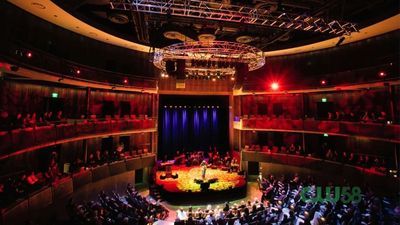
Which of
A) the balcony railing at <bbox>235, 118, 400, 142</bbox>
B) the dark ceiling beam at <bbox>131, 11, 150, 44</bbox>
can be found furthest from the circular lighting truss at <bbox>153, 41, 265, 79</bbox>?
the balcony railing at <bbox>235, 118, 400, 142</bbox>

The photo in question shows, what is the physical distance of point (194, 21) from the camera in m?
13.5

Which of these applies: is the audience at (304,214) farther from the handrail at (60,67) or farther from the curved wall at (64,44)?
the curved wall at (64,44)

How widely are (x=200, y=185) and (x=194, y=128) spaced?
29.2ft

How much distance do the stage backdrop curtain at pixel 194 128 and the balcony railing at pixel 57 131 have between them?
163 inches

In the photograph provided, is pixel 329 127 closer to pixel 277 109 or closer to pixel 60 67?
pixel 277 109

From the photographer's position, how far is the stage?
15.1 metres

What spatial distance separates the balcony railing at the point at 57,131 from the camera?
8.56 metres

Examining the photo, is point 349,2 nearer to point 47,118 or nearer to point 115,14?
point 115,14

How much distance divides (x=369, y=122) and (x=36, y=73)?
1680 centimetres

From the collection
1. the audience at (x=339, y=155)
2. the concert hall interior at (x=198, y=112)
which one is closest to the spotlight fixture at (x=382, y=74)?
the concert hall interior at (x=198, y=112)

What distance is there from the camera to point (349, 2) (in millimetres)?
12453

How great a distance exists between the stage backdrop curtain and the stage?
5.03 metres

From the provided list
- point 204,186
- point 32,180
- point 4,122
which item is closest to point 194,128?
point 204,186

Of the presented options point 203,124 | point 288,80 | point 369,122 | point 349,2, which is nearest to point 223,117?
point 203,124
